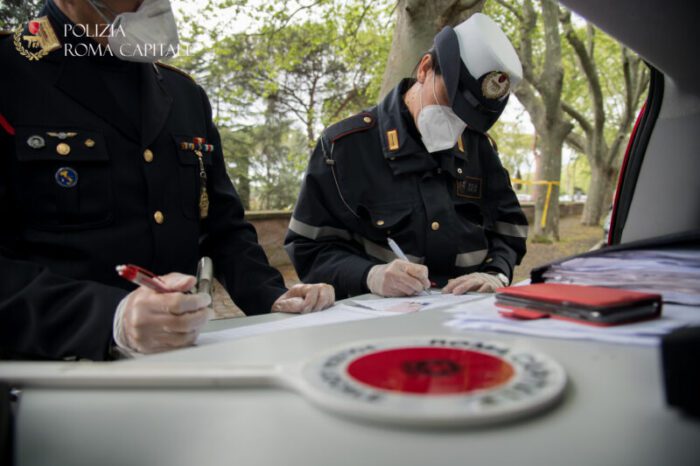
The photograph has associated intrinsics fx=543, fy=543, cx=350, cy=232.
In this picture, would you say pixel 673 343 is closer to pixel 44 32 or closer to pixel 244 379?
pixel 244 379

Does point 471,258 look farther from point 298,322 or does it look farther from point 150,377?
point 150,377

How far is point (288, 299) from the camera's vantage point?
154 centimetres

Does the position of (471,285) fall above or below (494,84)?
below

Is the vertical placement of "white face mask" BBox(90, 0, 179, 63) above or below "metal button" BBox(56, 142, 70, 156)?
above

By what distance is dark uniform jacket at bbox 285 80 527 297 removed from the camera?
7.41 ft

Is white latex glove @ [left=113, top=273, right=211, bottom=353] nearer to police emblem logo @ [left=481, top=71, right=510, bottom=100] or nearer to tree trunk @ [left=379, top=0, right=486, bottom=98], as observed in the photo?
police emblem logo @ [left=481, top=71, right=510, bottom=100]

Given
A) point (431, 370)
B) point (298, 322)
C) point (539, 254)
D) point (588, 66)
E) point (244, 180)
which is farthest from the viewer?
point (588, 66)

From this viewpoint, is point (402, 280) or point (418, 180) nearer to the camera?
point (402, 280)

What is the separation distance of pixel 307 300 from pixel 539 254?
992 centimetres

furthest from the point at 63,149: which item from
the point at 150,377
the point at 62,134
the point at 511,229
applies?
the point at 511,229

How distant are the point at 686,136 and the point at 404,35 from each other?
3949mm

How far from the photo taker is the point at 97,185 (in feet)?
5.08

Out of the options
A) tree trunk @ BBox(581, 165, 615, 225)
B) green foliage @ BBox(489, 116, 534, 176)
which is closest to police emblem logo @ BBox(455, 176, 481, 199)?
tree trunk @ BBox(581, 165, 615, 225)

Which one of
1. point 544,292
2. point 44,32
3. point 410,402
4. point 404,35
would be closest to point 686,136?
point 544,292
